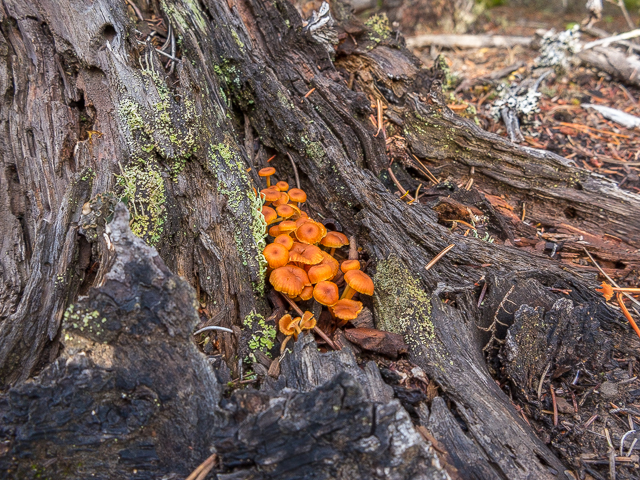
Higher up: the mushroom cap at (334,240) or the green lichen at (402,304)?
the mushroom cap at (334,240)

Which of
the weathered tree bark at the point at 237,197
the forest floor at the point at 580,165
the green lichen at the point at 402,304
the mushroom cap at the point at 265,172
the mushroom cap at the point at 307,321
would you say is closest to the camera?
the weathered tree bark at the point at 237,197

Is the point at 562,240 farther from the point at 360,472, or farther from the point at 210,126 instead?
the point at 210,126

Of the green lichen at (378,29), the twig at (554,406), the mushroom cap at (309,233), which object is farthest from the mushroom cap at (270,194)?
the twig at (554,406)

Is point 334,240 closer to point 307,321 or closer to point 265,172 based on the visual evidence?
point 307,321

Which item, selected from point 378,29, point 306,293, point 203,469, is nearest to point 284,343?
point 306,293

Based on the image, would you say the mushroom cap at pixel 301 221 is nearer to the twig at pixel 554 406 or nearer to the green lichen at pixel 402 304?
the green lichen at pixel 402 304

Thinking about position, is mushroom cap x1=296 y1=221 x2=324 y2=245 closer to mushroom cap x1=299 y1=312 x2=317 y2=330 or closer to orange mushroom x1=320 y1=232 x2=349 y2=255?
orange mushroom x1=320 y1=232 x2=349 y2=255
